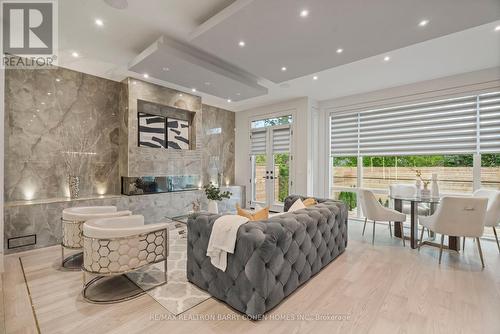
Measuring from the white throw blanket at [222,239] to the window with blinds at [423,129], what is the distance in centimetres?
441

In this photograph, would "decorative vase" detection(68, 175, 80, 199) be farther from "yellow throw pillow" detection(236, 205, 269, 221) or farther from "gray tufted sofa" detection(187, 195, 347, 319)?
"yellow throw pillow" detection(236, 205, 269, 221)

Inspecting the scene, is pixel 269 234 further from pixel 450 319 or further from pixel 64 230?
pixel 64 230

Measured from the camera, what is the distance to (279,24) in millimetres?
2432

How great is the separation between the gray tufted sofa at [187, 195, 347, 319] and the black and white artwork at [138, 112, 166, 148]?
302 cm

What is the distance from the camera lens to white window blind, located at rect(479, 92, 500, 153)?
4030 millimetres

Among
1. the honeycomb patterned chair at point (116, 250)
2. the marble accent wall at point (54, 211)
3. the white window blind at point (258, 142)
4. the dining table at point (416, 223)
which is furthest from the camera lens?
the white window blind at point (258, 142)

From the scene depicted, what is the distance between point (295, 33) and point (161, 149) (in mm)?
3596

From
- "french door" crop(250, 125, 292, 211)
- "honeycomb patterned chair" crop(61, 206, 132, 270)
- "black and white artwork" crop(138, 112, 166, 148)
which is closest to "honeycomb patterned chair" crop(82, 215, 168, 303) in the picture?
"honeycomb patterned chair" crop(61, 206, 132, 270)

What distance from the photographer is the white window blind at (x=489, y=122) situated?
4.03 meters

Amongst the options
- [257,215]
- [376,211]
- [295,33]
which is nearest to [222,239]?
[257,215]

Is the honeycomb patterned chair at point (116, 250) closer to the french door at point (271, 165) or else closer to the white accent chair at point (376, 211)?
the white accent chair at point (376, 211)

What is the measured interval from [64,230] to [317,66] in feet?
13.2

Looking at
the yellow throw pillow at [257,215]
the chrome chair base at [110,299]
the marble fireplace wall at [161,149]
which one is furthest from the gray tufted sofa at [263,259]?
the marble fireplace wall at [161,149]

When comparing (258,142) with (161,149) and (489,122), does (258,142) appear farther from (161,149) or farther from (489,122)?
(489,122)
